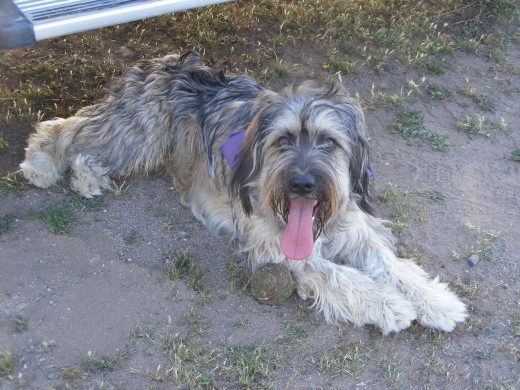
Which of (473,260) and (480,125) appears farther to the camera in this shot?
(480,125)

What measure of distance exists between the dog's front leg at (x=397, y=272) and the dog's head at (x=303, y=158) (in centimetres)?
43

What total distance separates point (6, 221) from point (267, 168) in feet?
5.70

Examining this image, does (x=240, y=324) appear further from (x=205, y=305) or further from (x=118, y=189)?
(x=118, y=189)

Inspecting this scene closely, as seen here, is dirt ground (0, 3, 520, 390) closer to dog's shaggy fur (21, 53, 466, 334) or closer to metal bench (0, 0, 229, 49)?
dog's shaggy fur (21, 53, 466, 334)

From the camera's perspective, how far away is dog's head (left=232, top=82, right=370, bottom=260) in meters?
3.80

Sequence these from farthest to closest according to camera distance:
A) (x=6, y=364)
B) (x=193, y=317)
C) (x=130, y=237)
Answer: (x=130, y=237), (x=193, y=317), (x=6, y=364)

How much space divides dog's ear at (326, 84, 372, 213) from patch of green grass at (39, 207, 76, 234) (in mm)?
1779

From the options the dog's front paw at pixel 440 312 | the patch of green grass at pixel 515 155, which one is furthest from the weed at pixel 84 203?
the patch of green grass at pixel 515 155

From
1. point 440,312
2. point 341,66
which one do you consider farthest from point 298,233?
point 341,66

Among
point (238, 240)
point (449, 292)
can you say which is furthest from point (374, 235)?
point (238, 240)

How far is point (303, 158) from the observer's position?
378cm

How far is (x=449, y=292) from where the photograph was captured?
4.36 metres

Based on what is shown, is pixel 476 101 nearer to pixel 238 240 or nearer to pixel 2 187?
pixel 238 240

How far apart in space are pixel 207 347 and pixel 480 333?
1572 millimetres
